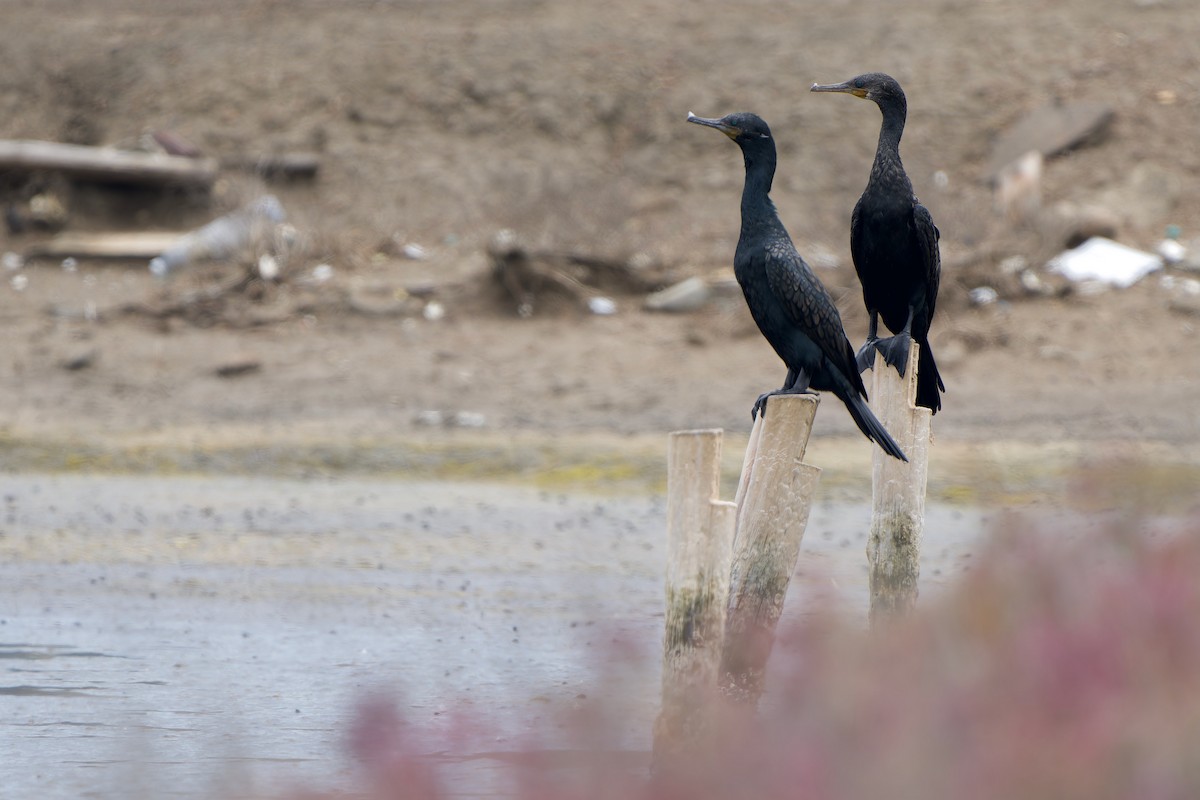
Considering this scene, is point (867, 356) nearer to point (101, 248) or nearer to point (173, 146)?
point (101, 248)

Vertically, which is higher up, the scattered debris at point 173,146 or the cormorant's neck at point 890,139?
the cormorant's neck at point 890,139

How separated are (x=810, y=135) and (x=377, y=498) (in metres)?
8.54

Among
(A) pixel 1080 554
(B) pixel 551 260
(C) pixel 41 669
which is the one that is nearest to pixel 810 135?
(B) pixel 551 260

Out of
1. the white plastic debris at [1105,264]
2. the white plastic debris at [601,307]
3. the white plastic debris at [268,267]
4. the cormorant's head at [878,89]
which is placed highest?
the cormorant's head at [878,89]

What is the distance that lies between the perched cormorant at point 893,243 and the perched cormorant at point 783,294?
0.78 ft

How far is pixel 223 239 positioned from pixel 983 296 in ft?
22.5

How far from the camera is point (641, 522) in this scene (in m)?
10.6

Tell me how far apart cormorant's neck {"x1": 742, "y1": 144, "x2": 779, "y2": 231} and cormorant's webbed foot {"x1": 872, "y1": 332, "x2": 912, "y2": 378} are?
0.62 m

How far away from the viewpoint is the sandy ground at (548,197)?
510 inches

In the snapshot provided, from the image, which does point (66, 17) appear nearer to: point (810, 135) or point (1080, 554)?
point (810, 135)

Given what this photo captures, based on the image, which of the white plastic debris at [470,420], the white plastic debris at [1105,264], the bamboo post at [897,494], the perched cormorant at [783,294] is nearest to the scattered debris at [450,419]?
the white plastic debris at [470,420]

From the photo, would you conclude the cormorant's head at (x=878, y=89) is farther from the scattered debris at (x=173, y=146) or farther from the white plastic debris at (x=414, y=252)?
the scattered debris at (x=173, y=146)

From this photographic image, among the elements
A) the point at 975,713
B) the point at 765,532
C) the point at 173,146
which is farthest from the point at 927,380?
the point at 173,146

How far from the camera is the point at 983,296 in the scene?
46.5ft
